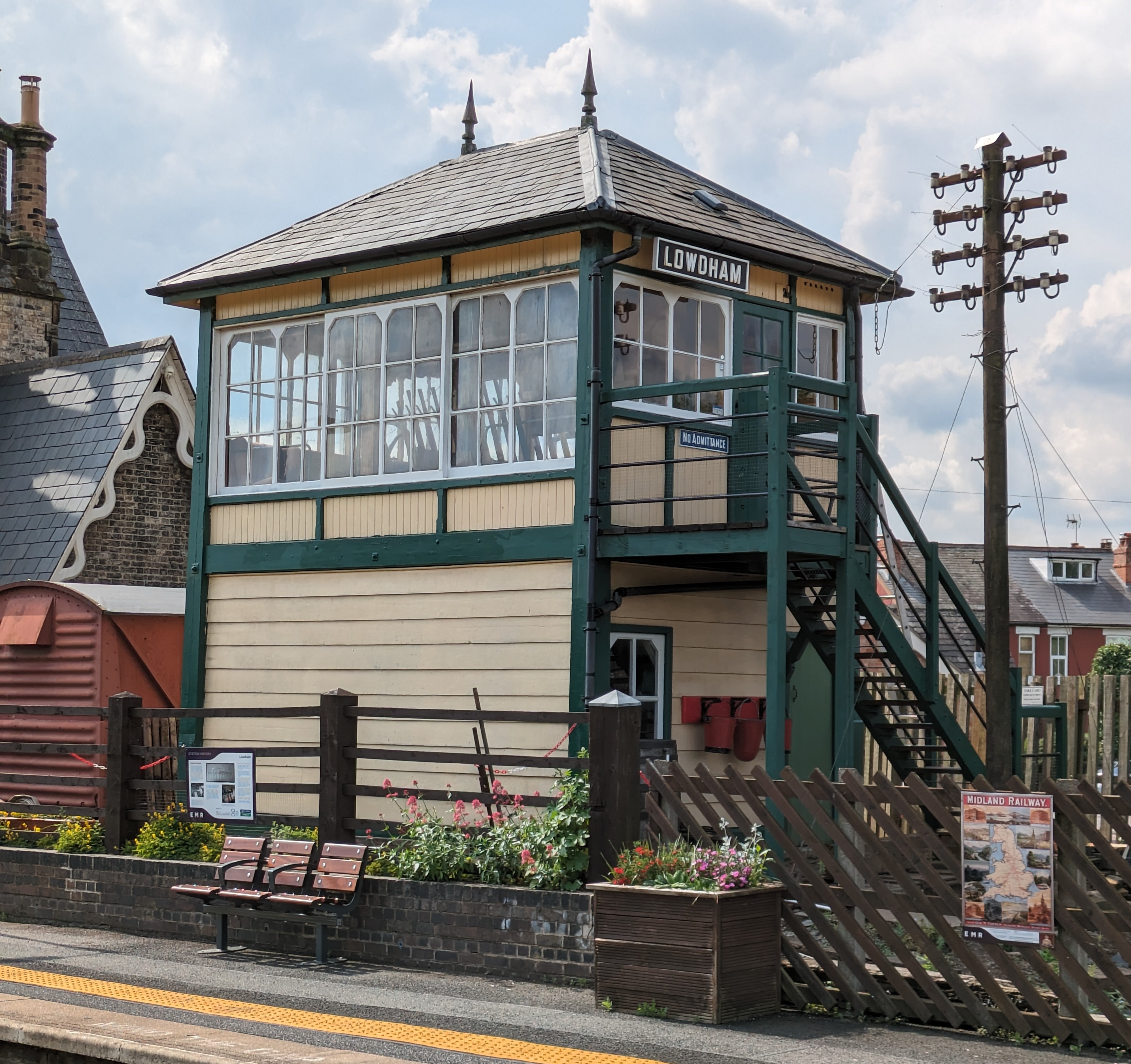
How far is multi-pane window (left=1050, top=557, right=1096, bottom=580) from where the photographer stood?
59500mm

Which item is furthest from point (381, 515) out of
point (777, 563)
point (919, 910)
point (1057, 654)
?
point (1057, 654)

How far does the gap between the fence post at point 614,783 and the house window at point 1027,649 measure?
1936 inches

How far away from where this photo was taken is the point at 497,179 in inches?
591

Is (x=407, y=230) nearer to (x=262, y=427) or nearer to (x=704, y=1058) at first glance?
(x=262, y=427)

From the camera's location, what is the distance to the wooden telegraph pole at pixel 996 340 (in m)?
15.4

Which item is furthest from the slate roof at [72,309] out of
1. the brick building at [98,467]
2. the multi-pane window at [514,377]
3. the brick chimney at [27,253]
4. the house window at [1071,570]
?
the house window at [1071,570]

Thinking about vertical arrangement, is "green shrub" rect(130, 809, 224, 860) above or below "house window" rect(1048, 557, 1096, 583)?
below

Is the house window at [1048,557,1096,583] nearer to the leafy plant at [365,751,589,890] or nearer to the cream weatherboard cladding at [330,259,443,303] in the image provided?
the cream weatherboard cladding at [330,259,443,303]

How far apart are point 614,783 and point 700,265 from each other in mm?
5916

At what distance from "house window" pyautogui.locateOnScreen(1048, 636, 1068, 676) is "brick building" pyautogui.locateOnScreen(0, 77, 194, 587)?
1565 inches

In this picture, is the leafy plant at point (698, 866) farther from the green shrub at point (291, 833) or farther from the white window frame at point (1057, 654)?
the white window frame at point (1057, 654)

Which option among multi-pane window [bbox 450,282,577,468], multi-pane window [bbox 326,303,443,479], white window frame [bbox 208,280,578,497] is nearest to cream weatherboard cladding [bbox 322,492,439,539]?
white window frame [bbox 208,280,578,497]

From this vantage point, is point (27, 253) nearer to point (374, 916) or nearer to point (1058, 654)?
point (374, 916)

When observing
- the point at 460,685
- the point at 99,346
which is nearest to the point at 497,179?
the point at 460,685
